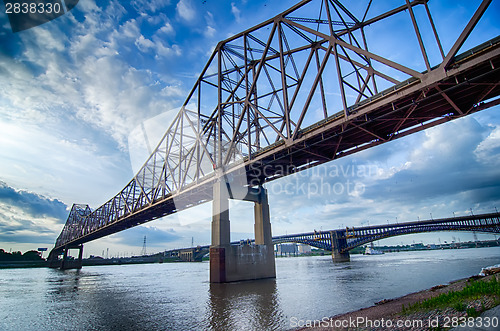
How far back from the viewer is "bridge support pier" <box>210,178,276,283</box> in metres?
31.7

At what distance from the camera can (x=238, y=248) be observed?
1302 inches

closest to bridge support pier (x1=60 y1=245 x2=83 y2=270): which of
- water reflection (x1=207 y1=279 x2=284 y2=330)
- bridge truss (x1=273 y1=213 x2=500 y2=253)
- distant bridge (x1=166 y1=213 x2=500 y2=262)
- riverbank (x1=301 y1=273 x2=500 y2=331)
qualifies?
distant bridge (x1=166 y1=213 x2=500 y2=262)

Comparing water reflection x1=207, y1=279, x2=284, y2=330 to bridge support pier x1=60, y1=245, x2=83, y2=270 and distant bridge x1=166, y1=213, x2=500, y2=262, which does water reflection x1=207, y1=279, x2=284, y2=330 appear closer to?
distant bridge x1=166, y1=213, x2=500, y2=262

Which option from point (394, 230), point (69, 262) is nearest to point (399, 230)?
point (394, 230)

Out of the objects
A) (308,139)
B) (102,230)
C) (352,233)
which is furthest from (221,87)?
(352,233)

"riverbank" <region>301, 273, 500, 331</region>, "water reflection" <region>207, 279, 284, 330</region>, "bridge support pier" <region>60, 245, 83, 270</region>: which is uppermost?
"bridge support pier" <region>60, 245, 83, 270</region>

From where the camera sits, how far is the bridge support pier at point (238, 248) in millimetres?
31719

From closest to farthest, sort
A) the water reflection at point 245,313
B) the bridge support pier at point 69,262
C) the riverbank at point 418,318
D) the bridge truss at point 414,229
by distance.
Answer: the riverbank at point 418,318 < the water reflection at point 245,313 < the bridge truss at point 414,229 < the bridge support pier at point 69,262

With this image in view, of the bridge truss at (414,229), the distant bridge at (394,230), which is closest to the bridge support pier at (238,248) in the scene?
the distant bridge at (394,230)

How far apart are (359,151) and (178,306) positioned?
863 inches

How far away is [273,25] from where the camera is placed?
102 ft

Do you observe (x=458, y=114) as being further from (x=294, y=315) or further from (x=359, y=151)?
(x=294, y=315)

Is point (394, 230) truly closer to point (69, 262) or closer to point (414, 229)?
point (414, 229)

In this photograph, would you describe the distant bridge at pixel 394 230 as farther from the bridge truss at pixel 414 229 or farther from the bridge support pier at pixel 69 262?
the bridge support pier at pixel 69 262
